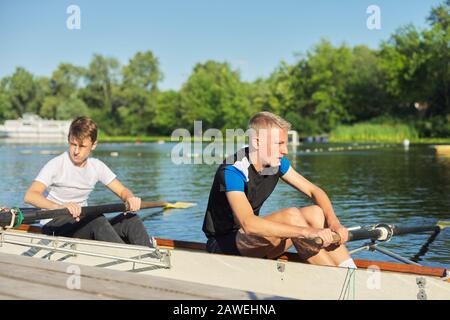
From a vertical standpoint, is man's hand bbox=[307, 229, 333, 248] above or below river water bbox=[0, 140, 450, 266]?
above

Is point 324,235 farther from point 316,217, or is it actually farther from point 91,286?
point 91,286

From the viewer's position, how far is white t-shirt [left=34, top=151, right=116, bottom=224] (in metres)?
5.85

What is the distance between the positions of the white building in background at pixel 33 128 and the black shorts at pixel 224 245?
80476 millimetres

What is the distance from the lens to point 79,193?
607 cm

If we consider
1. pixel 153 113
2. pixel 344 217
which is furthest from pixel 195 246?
pixel 153 113

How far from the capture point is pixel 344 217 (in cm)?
1162

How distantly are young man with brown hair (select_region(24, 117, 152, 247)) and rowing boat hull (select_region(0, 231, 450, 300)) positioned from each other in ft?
1.07

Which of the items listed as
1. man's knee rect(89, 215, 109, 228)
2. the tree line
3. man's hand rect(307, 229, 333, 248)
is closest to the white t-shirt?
man's knee rect(89, 215, 109, 228)

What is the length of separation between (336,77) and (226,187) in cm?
7633

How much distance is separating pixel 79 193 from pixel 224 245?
1957mm

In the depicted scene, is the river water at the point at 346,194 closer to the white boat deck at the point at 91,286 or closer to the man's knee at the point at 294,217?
the man's knee at the point at 294,217

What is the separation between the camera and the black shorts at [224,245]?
16.1ft

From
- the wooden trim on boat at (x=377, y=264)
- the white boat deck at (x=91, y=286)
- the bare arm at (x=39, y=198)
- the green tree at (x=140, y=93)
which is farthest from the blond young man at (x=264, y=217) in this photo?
the green tree at (x=140, y=93)

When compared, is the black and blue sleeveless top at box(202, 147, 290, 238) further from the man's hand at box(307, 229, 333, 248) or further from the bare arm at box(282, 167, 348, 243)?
the man's hand at box(307, 229, 333, 248)
